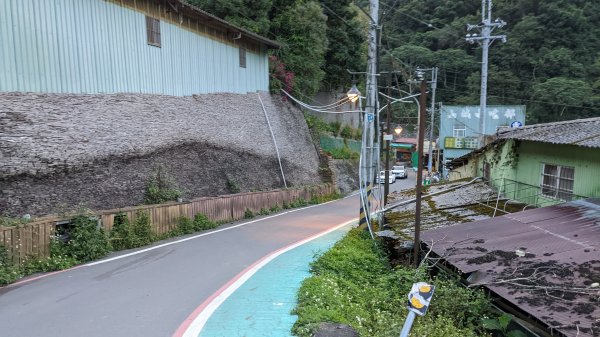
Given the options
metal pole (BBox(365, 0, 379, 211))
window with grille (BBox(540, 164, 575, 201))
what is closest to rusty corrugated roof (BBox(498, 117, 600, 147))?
window with grille (BBox(540, 164, 575, 201))

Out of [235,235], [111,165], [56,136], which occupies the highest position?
[56,136]

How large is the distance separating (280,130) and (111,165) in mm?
15301

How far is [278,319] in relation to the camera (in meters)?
6.80

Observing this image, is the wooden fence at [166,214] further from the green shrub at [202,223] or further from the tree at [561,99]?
the tree at [561,99]

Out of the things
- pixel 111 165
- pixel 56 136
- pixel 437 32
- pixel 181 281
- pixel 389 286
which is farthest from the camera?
pixel 437 32

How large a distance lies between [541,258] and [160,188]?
12.6 metres

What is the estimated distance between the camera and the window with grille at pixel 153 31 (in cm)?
1700

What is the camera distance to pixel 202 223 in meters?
15.9

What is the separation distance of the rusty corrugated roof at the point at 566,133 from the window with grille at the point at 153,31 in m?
14.1

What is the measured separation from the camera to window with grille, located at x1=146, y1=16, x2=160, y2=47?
1700 cm

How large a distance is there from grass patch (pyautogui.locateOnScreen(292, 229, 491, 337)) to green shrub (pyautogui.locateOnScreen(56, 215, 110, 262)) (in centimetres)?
581

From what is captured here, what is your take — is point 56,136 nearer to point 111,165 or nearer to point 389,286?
point 111,165

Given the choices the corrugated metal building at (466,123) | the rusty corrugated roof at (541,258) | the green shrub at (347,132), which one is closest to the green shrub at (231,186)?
the rusty corrugated roof at (541,258)

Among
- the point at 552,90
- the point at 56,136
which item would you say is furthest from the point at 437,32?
the point at 56,136
